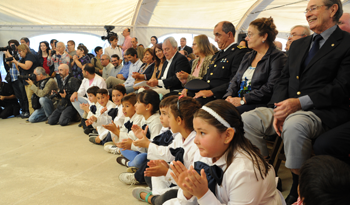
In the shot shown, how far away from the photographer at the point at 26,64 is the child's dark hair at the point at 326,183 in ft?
19.5

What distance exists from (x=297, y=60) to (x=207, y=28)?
917 centimetres

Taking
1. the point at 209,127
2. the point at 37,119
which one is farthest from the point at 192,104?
the point at 37,119

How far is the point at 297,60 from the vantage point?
1878 mm

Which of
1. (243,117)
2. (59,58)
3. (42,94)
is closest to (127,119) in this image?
(243,117)

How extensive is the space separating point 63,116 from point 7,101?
6.37ft

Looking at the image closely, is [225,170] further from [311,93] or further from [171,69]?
[171,69]

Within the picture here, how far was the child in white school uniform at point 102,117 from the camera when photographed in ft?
12.1

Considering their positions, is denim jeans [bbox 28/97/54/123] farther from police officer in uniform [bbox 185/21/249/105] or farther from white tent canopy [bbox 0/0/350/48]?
white tent canopy [bbox 0/0/350/48]

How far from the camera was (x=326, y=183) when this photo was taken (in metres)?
0.80

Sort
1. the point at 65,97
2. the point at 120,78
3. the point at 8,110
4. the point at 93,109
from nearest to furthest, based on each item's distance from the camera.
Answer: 1. the point at 93,109
2. the point at 120,78
3. the point at 65,97
4. the point at 8,110

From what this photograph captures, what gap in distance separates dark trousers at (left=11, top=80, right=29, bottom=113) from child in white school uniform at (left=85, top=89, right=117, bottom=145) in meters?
2.77

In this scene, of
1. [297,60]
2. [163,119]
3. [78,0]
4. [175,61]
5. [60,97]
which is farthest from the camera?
[78,0]

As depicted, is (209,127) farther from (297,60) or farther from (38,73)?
(38,73)

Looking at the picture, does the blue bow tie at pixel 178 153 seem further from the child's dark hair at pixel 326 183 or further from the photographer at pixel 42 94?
the photographer at pixel 42 94
